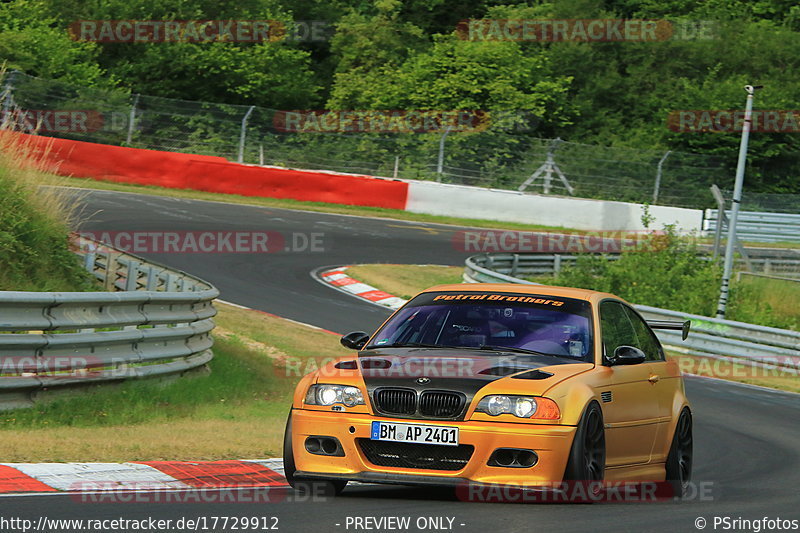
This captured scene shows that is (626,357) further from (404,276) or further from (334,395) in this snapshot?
(404,276)

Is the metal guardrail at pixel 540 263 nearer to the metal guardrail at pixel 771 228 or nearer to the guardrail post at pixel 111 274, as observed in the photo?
the metal guardrail at pixel 771 228

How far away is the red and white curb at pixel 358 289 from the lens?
2305 cm

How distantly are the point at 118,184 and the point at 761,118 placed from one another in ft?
83.6

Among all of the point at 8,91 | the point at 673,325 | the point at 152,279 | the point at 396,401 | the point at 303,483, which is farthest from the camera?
the point at 8,91

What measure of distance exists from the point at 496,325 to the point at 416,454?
140 cm

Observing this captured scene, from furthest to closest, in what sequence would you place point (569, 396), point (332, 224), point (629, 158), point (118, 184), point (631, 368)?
point (629, 158)
point (118, 184)
point (332, 224)
point (631, 368)
point (569, 396)

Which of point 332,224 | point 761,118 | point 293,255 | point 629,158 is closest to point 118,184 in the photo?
point 332,224

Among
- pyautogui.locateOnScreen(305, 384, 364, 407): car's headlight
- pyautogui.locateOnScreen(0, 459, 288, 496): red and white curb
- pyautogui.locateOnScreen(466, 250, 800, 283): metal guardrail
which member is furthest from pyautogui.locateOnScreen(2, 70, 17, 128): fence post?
pyautogui.locateOnScreen(305, 384, 364, 407): car's headlight

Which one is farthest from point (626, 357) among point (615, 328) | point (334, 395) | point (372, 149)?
point (372, 149)

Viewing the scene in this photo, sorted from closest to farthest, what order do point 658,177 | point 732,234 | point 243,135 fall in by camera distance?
point 732,234
point 243,135
point 658,177

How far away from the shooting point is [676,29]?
51.5 metres

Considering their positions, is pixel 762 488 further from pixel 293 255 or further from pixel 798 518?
pixel 293 255

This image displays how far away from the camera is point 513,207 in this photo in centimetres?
3516

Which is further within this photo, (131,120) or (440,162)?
(440,162)
